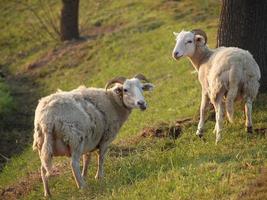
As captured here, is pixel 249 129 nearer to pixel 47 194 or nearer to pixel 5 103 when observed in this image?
pixel 47 194

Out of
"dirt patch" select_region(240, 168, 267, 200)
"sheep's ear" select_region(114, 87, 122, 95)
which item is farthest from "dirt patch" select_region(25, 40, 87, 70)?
"dirt patch" select_region(240, 168, 267, 200)

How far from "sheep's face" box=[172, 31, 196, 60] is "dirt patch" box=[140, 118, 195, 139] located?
56.3 inches

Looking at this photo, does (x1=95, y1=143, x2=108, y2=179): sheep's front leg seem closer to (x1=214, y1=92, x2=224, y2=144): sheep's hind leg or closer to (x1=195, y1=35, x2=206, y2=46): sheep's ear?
(x1=214, y1=92, x2=224, y2=144): sheep's hind leg

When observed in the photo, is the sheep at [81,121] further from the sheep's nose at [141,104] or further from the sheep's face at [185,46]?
the sheep's face at [185,46]

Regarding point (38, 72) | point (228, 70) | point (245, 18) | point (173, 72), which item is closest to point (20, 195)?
point (228, 70)

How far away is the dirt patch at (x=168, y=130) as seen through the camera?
12999 millimetres

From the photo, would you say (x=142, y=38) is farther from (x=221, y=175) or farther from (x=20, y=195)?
(x=221, y=175)

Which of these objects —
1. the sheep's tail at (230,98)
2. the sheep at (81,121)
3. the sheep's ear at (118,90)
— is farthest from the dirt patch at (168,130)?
the sheep's tail at (230,98)

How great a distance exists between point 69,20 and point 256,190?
A: 21.3m

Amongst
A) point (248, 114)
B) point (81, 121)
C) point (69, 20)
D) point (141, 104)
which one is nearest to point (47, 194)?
point (81, 121)

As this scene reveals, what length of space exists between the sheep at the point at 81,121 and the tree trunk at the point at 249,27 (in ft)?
6.92

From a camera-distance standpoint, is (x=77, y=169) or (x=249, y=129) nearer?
(x=77, y=169)

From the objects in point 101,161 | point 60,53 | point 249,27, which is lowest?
point 60,53

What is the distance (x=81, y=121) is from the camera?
1065cm
